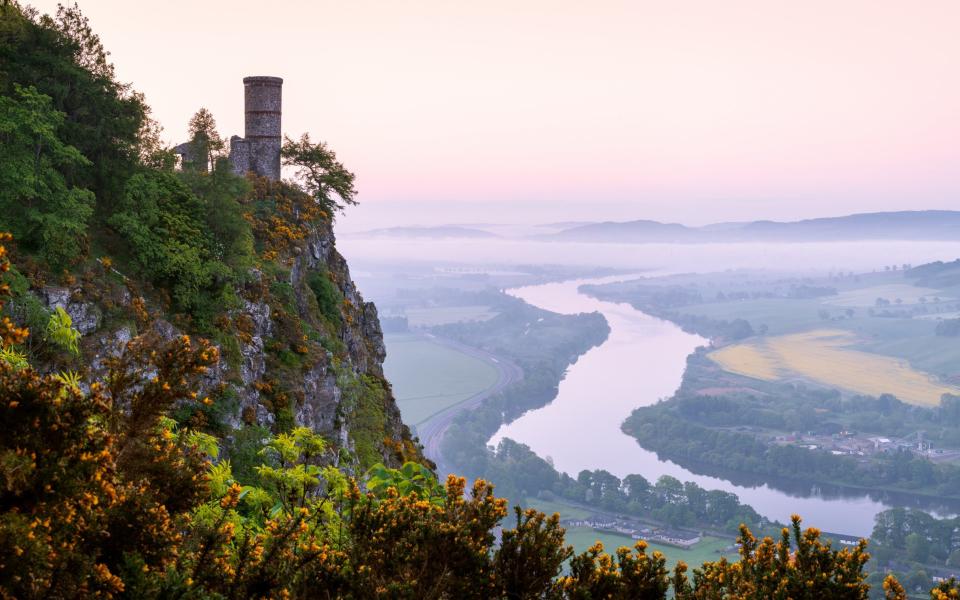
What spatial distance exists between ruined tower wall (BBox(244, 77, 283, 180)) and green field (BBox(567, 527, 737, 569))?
3613 centimetres

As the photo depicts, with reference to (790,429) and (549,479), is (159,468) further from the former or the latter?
(790,429)

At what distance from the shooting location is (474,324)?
173250mm

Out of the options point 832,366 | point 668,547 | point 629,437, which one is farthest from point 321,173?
point 832,366

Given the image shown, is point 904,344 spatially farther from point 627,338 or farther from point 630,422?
point 630,422

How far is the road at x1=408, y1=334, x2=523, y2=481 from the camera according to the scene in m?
85.6

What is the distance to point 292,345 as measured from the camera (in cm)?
2211

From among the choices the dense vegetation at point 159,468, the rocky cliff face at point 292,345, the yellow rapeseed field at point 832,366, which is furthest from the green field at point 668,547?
the yellow rapeseed field at point 832,366

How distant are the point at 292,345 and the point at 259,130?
1226 centimetres

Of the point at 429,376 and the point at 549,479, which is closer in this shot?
the point at 549,479

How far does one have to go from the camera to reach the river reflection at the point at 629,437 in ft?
254

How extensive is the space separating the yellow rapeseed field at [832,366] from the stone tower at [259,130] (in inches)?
4852

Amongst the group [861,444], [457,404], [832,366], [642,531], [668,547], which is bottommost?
[861,444]

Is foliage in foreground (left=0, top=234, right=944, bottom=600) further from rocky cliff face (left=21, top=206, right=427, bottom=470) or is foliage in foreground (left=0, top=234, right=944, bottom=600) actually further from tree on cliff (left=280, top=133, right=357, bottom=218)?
tree on cliff (left=280, top=133, right=357, bottom=218)

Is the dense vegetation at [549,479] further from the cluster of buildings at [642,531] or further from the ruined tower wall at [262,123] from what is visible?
the ruined tower wall at [262,123]
